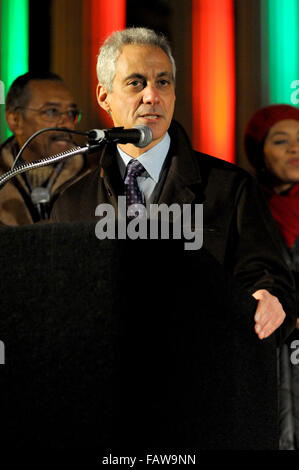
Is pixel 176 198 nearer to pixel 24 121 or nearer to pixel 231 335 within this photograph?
pixel 231 335

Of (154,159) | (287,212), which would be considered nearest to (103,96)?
(154,159)

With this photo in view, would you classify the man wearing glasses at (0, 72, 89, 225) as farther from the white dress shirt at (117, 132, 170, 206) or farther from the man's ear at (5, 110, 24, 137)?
the white dress shirt at (117, 132, 170, 206)

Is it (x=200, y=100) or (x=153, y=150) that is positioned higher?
(x=200, y=100)

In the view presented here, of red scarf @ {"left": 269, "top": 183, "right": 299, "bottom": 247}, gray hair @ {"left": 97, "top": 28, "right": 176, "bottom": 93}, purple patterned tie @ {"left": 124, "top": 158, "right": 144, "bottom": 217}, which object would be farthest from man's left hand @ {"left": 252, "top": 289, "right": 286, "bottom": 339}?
red scarf @ {"left": 269, "top": 183, "right": 299, "bottom": 247}

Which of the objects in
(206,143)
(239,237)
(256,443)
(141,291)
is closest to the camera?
(141,291)

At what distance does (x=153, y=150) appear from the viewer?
8.29 ft

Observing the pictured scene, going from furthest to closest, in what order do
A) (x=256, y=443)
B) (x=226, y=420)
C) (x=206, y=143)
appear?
1. (x=206, y=143)
2. (x=256, y=443)
3. (x=226, y=420)

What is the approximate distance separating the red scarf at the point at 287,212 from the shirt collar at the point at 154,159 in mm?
747

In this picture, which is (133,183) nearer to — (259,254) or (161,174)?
(161,174)

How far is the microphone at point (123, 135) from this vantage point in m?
1.84

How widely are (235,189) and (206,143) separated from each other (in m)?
2.31

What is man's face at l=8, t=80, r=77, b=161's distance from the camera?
338cm

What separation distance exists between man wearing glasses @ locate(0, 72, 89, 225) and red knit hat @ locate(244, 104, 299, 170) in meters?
0.65
